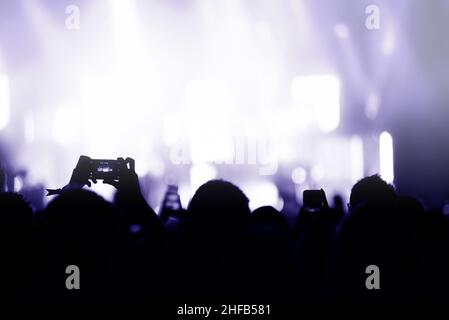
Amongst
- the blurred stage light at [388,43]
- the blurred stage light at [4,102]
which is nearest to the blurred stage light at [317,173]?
the blurred stage light at [388,43]

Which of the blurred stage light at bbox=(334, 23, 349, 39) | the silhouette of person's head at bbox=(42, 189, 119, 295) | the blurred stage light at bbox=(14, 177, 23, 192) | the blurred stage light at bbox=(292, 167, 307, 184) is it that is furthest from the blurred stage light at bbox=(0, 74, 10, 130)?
the silhouette of person's head at bbox=(42, 189, 119, 295)

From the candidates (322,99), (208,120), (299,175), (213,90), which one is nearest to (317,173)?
(299,175)

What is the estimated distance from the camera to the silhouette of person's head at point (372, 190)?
73.8 inches

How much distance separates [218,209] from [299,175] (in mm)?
6349

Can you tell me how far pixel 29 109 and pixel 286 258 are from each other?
709 centimetres

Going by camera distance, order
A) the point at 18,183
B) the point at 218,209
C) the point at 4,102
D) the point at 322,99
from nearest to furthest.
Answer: the point at 218,209
the point at 18,183
the point at 4,102
the point at 322,99

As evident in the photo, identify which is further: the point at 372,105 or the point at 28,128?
the point at 28,128

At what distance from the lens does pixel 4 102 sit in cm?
741

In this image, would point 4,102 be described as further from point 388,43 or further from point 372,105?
point 388,43

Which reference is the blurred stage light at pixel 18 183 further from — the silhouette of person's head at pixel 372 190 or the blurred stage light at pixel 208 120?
the silhouette of person's head at pixel 372 190

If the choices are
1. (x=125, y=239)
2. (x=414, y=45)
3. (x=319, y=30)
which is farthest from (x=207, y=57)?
(x=125, y=239)

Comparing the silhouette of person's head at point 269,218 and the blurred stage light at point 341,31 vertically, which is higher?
the blurred stage light at point 341,31

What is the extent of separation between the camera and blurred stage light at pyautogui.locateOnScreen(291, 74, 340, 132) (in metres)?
7.73

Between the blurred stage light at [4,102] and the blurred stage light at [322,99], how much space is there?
13.4 feet
